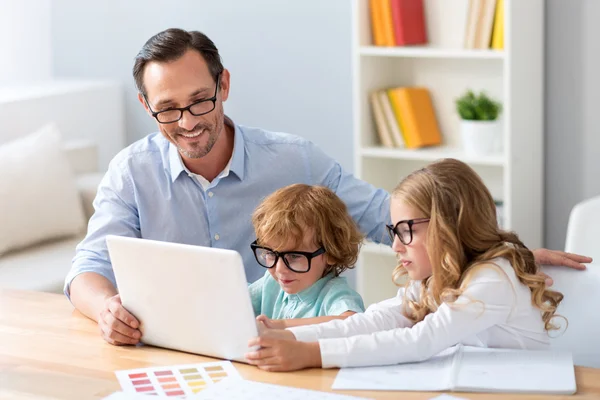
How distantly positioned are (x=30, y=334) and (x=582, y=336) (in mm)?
Answer: 1127

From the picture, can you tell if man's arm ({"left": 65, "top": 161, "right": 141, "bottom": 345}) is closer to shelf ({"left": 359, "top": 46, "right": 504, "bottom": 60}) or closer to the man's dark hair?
the man's dark hair

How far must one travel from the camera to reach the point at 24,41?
15.4 ft

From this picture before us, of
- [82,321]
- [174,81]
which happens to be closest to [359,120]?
[174,81]

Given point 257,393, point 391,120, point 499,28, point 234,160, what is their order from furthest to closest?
point 391,120 → point 499,28 → point 234,160 → point 257,393

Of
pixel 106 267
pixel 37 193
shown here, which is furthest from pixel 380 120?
pixel 106 267

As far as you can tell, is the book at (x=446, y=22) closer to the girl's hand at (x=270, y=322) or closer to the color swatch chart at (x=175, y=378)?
the girl's hand at (x=270, y=322)

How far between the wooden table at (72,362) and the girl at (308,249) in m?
0.27

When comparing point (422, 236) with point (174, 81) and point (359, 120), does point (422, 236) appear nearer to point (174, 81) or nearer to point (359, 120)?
point (174, 81)

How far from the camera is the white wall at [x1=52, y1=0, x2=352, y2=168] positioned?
13.6 feet

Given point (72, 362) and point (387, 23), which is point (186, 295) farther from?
point (387, 23)

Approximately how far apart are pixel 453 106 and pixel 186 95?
5.99 feet

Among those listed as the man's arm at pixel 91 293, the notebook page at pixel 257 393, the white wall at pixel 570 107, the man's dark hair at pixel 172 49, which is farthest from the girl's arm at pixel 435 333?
the white wall at pixel 570 107

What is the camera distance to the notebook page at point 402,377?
5.47 feet

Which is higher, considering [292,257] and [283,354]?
[292,257]
